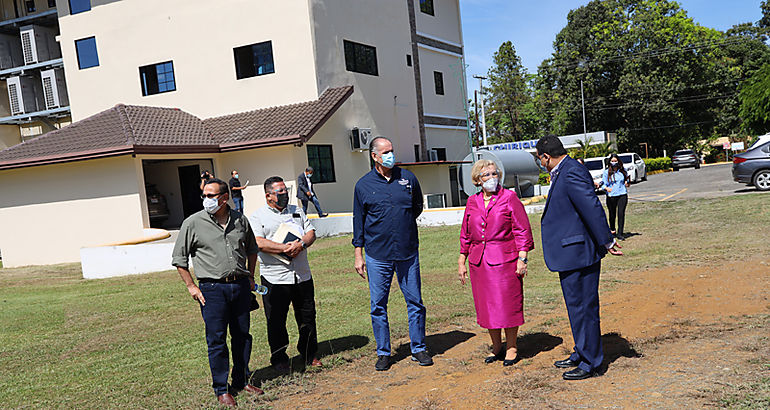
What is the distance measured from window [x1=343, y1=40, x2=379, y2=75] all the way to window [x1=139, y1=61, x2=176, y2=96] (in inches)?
281

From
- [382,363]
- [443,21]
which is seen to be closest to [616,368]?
[382,363]

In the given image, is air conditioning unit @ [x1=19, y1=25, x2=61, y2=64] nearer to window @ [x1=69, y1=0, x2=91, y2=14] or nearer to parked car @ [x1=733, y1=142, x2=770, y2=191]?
window @ [x1=69, y1=0, x2=91, y2=14]

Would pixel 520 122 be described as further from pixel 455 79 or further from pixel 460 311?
pixel 460 311

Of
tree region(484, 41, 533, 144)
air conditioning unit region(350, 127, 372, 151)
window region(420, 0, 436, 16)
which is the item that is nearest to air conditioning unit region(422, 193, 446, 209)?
air conditioning unit region(350, 127, 372, 151)

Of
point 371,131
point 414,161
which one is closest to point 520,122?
point 414,161

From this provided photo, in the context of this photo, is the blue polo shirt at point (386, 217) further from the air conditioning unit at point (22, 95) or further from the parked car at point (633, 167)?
the parked car at point (633, 167)

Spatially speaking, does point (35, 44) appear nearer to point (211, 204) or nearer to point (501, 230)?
point (211, 204)

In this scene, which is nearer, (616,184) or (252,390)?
(252,390)

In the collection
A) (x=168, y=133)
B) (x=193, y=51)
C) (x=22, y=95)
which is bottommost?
(x=168, y=133)

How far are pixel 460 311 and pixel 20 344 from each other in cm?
586

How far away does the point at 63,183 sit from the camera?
67.8 feet

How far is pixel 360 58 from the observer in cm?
2562

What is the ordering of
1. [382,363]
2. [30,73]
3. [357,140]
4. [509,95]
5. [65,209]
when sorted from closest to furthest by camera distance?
[382,363] → [65,209] → [357,140] → [30,73] → [509,95]

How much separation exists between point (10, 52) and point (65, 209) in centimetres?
1841
